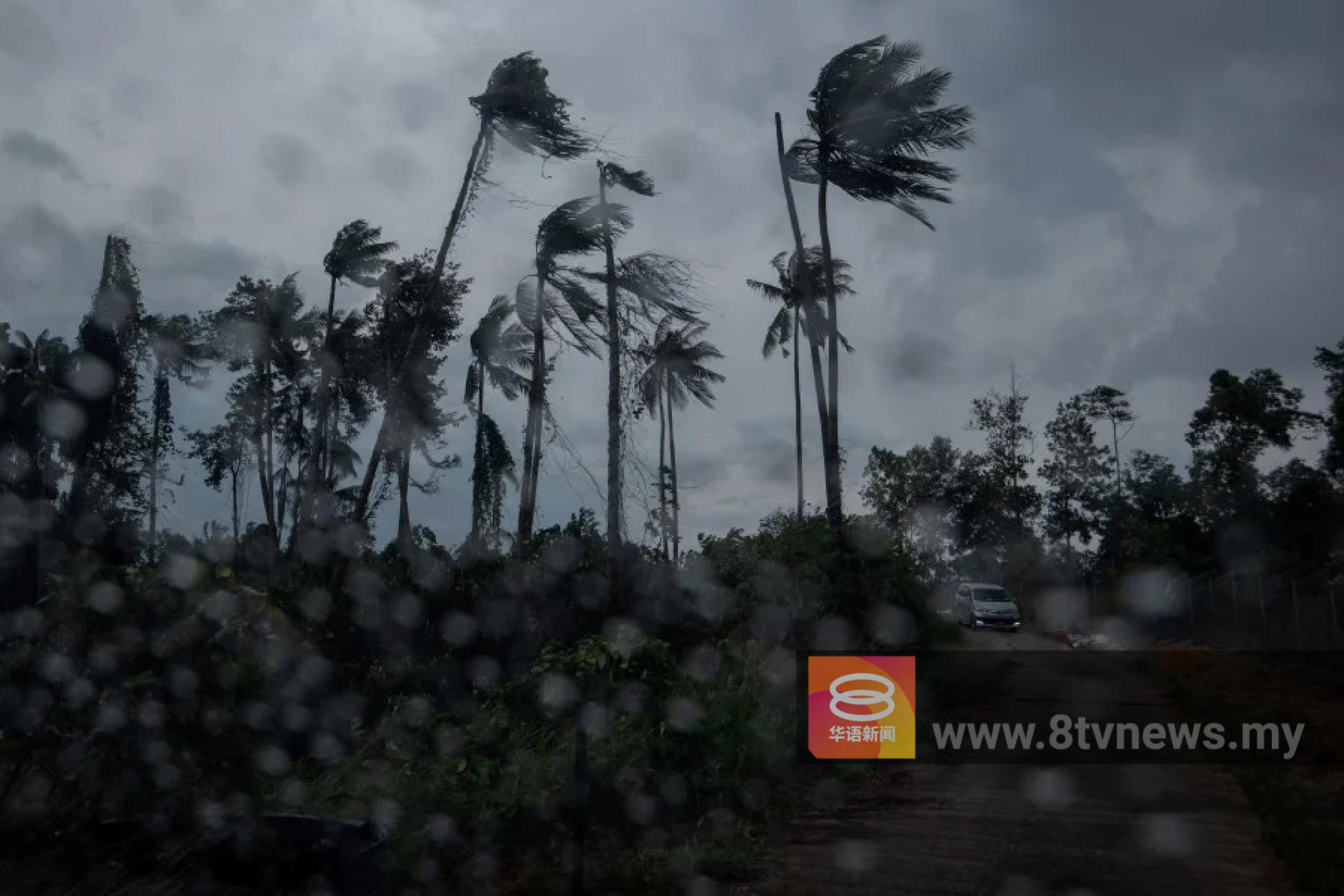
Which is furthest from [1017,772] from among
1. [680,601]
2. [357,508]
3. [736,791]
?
[357,508]

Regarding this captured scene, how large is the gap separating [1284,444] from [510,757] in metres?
28.7

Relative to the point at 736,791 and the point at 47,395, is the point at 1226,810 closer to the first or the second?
the point at 736,791

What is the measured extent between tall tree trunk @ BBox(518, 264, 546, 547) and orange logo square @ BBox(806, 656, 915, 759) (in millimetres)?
5383

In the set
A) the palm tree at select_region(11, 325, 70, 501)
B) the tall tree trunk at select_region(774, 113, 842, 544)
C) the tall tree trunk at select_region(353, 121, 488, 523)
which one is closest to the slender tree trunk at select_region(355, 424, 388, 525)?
the tall tree trunk at select_region(353, 121, 488, 523)

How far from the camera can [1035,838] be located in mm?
7953

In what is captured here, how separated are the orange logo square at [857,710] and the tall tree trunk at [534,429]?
538 cm

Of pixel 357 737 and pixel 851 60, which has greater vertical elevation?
pixel 851 60

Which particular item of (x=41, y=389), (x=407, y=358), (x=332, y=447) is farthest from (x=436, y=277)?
(x=332, y=447)

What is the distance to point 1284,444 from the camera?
101 feet

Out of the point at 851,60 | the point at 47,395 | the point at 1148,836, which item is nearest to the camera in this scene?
the point at 1148,836

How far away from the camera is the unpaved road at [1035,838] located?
6.84 m

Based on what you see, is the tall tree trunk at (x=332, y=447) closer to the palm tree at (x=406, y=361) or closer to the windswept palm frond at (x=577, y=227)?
the palm tree at (x=406, y=361)

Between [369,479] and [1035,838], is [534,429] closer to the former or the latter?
[369,479]

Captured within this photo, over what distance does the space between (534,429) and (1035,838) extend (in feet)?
35.5
